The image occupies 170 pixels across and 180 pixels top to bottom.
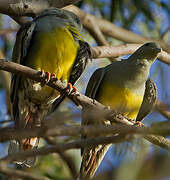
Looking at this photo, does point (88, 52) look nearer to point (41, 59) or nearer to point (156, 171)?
point (41, 59)

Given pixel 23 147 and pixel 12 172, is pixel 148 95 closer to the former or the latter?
pixel 23 147

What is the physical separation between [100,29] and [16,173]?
454cm

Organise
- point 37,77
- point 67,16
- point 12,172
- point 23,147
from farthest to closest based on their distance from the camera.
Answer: point 67,16
point 23,147
point 37,77
point 12,172

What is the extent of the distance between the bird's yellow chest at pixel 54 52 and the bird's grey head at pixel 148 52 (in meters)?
1.17

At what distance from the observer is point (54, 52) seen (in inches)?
163

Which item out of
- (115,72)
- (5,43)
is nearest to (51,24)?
(115,72)

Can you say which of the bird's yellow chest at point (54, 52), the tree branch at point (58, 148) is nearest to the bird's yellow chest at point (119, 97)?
the bird's yellow chest at point (54, 52)

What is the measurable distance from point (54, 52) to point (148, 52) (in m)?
1.51

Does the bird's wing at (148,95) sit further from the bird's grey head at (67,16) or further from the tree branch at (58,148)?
the tree branch at (58,148)

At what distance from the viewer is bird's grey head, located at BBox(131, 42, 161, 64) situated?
502 cm

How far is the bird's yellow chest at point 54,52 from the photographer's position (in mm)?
4148

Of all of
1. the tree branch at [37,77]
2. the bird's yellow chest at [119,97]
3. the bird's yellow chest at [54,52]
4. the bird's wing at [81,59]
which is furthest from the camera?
the bird's yellow chest at [119,97]

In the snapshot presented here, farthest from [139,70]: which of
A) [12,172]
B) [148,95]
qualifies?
[12,172]

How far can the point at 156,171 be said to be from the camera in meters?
1.23
